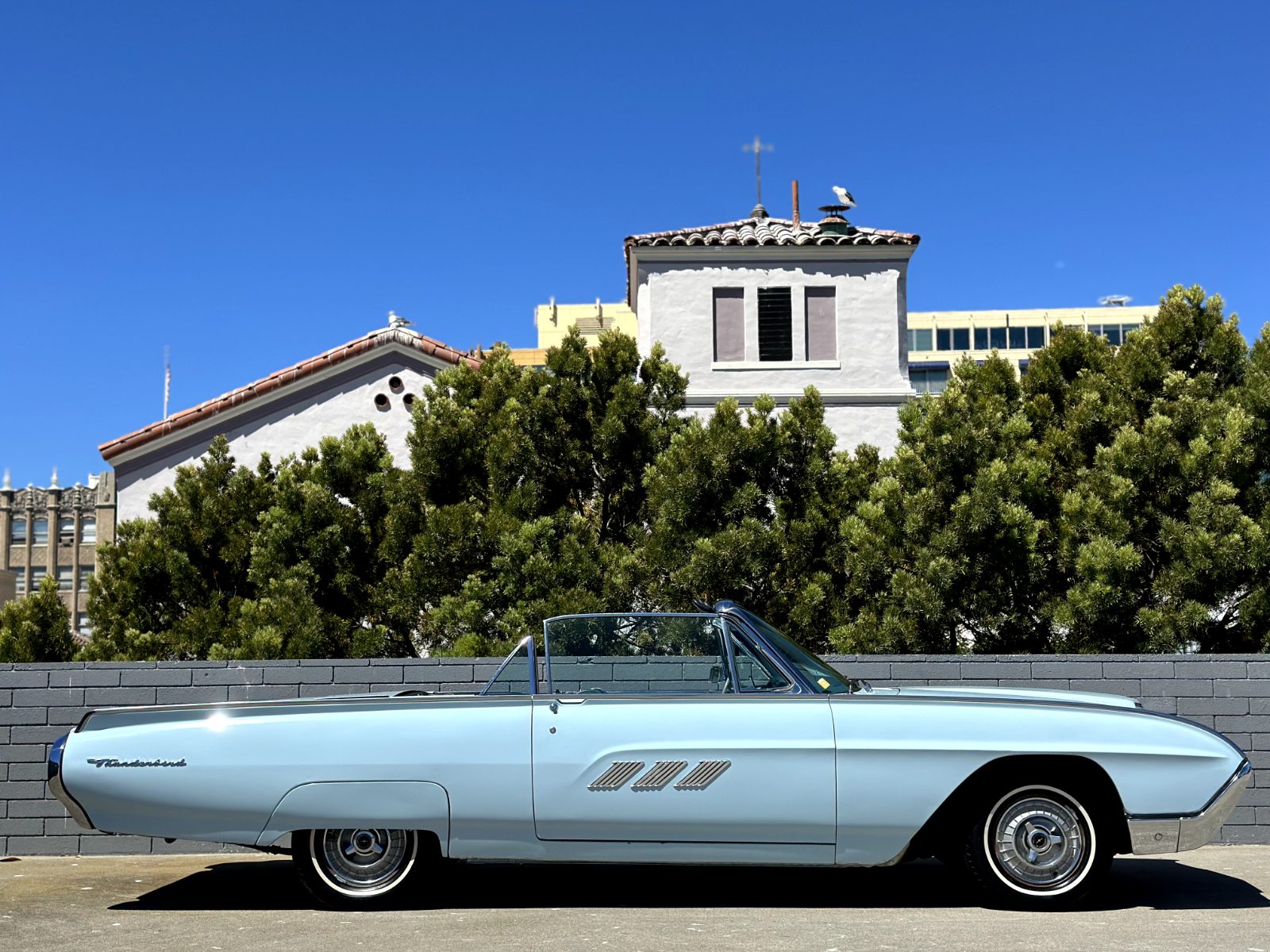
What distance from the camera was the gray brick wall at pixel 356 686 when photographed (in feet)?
25.8

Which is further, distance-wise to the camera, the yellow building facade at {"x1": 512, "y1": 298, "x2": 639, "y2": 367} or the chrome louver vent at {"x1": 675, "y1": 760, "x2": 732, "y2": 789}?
the yellow building facade at {"x1": 512, "y1": 298, "x2": 639, "y2": 367}

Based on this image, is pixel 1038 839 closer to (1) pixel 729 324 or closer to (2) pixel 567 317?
(1) pixel 729 324

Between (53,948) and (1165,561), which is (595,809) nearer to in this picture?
(53,948)

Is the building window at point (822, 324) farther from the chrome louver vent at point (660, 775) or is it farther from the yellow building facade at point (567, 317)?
the yellow building facade at point (567, 317)

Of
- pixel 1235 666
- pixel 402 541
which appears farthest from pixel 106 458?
pixel 1235 666

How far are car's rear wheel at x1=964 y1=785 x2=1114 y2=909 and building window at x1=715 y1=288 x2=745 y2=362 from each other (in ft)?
48.4

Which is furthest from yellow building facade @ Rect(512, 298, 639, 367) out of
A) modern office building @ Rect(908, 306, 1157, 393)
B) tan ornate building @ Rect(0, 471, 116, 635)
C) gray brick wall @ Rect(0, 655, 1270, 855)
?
gray brick wall @ Rect(0, 655, 1270, 855)

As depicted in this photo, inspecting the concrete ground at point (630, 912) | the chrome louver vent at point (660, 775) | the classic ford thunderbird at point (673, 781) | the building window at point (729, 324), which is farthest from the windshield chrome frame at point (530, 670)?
the building window at point (729, 324)

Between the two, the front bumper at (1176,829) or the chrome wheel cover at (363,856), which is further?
the chrome wheel cover at (363,856)

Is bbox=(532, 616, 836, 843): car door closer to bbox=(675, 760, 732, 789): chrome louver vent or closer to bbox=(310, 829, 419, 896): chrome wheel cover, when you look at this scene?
bbox=(675, 760, 732, 789): chrome louver vent

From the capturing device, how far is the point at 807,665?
6.38 metres

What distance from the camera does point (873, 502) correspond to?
1074 centimetres

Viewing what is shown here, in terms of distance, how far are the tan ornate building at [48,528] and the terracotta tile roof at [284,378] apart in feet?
204

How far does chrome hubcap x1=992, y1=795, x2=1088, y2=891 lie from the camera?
5934mm
